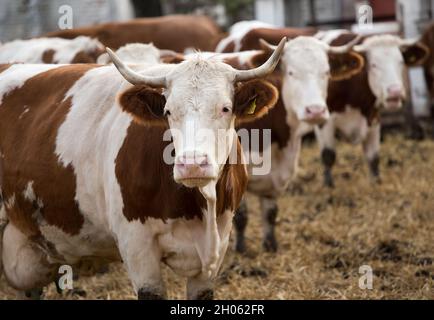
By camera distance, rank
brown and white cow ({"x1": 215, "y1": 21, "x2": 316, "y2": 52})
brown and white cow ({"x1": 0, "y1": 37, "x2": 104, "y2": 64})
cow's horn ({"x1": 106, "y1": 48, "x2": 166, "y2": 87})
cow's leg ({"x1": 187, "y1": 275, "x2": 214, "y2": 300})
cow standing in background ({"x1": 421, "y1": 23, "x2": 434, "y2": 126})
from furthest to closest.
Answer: cow standing in background ({"x1": 421, "y1": 23, "x2": 434, "y2": 126})
brown and white cow ({"x1": 215, "y1": 21, "x2": 316, "y2": 52})
brown and white cow ({"x1": 0, "y1": 37, "x2": 104, "y2": 64})
cow's leg ({"x1": 187, "y1": 275, "x2": 214, "y2": 300})
cow's horn ({"x1": 106, "y1": 48, "x2": 166, "y2": 87})

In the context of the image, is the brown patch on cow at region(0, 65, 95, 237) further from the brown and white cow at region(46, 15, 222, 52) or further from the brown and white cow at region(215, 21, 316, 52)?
the brown and white cow at region(46, 15, 222, 52)

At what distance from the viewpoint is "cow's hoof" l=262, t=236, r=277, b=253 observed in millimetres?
6539

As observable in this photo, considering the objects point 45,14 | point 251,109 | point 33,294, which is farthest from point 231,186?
point 45,14

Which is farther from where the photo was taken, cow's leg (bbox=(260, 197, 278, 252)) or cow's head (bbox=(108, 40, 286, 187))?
cow's leg (bbox=(260, 197, 278, 252))

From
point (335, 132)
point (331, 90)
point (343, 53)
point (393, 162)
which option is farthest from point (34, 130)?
point (393, 162)

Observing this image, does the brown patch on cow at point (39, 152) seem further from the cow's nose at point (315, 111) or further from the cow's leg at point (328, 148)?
the cow's leg at point (328, 148)

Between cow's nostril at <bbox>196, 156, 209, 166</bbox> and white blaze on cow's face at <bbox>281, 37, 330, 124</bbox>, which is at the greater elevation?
cow's nostril at <bbox>196, 156, 209, 166</bbox>

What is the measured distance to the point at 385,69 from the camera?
846cm

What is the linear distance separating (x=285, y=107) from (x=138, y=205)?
275 centimetres

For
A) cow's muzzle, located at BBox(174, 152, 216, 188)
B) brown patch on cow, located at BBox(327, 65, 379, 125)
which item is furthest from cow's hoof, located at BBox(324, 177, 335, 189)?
cow's muzzle, located at BBox(174, 152, 216, 188)

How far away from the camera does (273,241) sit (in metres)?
6.57

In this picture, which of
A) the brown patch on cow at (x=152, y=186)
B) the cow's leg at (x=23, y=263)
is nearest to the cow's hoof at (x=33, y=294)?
the cow's leg at (x=23, y=263)

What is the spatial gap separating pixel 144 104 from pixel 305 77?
2.57m
